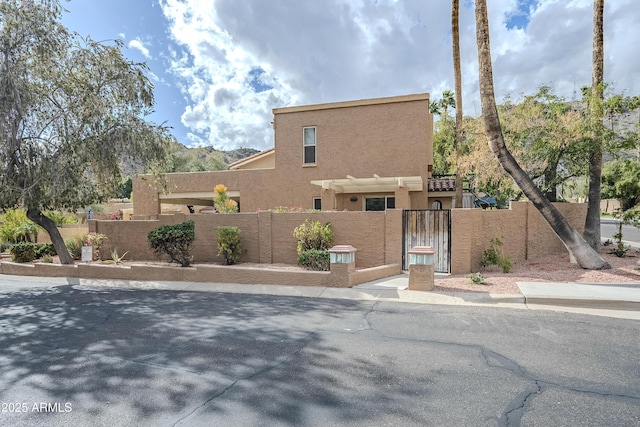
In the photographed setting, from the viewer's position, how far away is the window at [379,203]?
17.7 meters

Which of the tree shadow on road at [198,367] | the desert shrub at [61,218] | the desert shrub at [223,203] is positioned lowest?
the tree shadow on road at [198,367]

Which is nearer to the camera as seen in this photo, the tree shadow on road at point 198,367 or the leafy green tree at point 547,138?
the tree shadow on road at point 198,367

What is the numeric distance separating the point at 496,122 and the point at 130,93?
11658 mm

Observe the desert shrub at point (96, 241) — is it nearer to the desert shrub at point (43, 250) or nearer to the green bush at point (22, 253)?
the desert shrub at point (43, 250)

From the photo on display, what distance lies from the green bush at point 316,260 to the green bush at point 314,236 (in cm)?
51

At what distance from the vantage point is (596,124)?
38.7 ft

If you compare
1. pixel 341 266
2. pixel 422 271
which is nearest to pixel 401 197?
pixel 341 266

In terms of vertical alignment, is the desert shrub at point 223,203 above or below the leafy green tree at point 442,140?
below

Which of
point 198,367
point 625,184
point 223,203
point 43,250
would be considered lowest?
point 198,367

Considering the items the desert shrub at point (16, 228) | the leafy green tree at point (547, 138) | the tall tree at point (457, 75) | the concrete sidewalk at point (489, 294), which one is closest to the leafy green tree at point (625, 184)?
the tall tree at point (457, 75)

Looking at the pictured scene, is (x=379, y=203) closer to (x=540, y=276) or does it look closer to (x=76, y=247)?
Result: (x=540, y=276)

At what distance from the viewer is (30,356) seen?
5121 mm

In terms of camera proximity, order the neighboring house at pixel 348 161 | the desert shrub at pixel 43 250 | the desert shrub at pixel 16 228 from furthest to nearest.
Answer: the desert shrub at pixel 16 228 → the neighboring house at pixel 348 161 → the desert shrub at pixel 43 250

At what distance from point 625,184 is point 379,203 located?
39.3 meters
